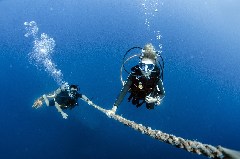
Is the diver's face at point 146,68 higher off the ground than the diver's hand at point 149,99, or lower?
higher

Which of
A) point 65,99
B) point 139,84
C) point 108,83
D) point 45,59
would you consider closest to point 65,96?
point 65,99

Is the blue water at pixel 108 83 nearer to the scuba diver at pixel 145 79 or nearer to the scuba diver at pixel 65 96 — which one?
the scuba diver at pixel 65 96

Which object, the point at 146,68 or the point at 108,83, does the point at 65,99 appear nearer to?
the point at 146,68

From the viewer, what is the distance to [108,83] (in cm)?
2623

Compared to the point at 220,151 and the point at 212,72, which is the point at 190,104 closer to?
the point at 212,72

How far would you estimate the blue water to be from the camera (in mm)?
20641

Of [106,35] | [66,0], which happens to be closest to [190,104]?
[106,35]

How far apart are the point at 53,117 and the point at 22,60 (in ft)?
52.8

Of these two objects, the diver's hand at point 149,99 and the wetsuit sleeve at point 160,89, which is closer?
the diver's hand at point 149,99

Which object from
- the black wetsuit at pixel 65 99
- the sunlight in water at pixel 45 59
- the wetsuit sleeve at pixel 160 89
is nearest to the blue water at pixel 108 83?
the sunlight in water at pixel 45 59

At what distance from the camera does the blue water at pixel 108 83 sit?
67.7 ft

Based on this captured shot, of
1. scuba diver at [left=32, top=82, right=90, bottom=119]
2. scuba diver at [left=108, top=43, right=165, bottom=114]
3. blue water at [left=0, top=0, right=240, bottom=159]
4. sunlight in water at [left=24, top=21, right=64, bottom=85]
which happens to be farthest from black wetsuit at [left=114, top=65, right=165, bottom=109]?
blue water at [left=0, top=0, right=240, bottom=159]

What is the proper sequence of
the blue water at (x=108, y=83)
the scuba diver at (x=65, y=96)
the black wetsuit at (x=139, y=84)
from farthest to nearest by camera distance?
the blue water at (x=108, y=83) < the scuba diver at (x=65, y=96) < the black wetsuit at (x=139, y=84)

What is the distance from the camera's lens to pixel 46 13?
5275cm
